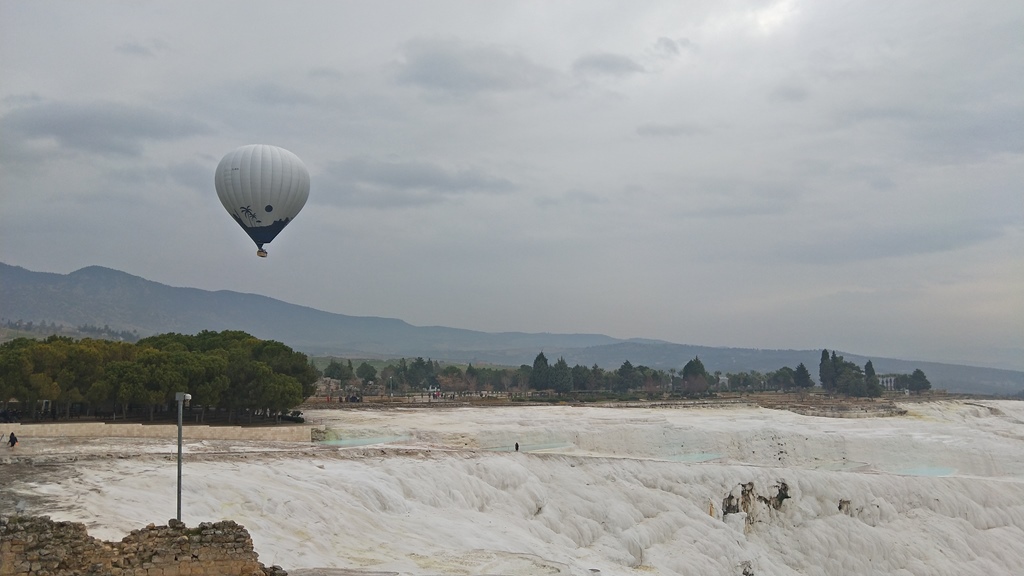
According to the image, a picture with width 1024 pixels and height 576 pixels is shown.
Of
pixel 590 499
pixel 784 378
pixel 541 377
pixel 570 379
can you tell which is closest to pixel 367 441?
pixel 590 499

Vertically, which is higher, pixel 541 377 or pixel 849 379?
pixel 541 377

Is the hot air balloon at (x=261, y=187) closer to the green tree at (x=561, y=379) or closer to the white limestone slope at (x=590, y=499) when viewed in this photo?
the white limestone slope at (x=590, y=499)

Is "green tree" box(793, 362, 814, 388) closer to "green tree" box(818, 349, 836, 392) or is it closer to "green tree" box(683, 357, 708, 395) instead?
"green tree" box(818, 349, 836, 392)

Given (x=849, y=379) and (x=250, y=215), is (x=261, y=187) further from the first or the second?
(x=849, y=379)

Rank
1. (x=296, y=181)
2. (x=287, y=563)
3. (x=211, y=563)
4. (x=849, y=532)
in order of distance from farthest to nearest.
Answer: (x=296, y=181) → (x=849, y=532) → (x=287, y=563) → (x=211, y=563)

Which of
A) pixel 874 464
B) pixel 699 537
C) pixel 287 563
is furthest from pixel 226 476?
pixel 874 464

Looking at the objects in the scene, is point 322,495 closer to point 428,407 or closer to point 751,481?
point 751,481

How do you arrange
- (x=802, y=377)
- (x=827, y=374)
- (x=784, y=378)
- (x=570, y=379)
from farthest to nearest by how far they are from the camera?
(x=784, y=378)
(x=827, y=374)
(x=802, y=377)
(x=570, y=379)

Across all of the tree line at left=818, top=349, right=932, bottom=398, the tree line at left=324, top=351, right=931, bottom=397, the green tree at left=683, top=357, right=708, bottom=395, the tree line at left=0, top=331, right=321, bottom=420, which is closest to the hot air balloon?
the tree line at left=0, top=331, right=321, bottom=420
